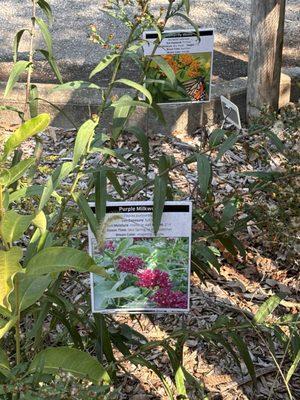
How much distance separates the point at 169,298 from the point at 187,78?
1.91 m

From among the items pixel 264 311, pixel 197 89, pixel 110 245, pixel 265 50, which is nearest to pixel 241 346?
pixel 264 311

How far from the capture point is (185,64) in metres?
3.93

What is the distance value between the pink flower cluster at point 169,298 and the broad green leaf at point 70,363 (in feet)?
1.68

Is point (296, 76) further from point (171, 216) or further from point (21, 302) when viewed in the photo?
point (21, 302)

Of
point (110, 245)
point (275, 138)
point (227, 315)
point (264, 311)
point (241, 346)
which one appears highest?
point (275, 138)

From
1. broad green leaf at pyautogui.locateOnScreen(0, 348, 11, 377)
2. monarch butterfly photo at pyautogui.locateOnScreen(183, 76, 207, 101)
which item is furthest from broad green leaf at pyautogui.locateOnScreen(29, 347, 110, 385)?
monarch butterfly photo at pyautogui.locateOnScreen(183, 76, 207, 101)

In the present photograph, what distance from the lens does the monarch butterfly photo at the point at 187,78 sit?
380 cm

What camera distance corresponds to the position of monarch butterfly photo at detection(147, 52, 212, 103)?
12.5 feet

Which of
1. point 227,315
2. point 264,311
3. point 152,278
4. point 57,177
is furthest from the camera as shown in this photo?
point 227,315

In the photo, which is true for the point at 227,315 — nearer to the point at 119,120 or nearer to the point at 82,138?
the point at 119,120

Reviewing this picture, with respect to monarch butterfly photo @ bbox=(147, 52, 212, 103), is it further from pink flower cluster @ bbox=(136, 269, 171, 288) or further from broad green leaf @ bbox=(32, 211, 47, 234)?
broad green leaf @ bbox=(32, 211, 47, 234)

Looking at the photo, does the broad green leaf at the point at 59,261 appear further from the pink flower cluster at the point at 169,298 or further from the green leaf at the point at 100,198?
the pink flower cluster at the point at 169,298

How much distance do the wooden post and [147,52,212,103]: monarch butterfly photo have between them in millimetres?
1083

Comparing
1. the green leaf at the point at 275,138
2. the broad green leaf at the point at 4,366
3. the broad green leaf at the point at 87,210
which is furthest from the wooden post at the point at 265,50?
the broad green leaf at the point at 4,366
